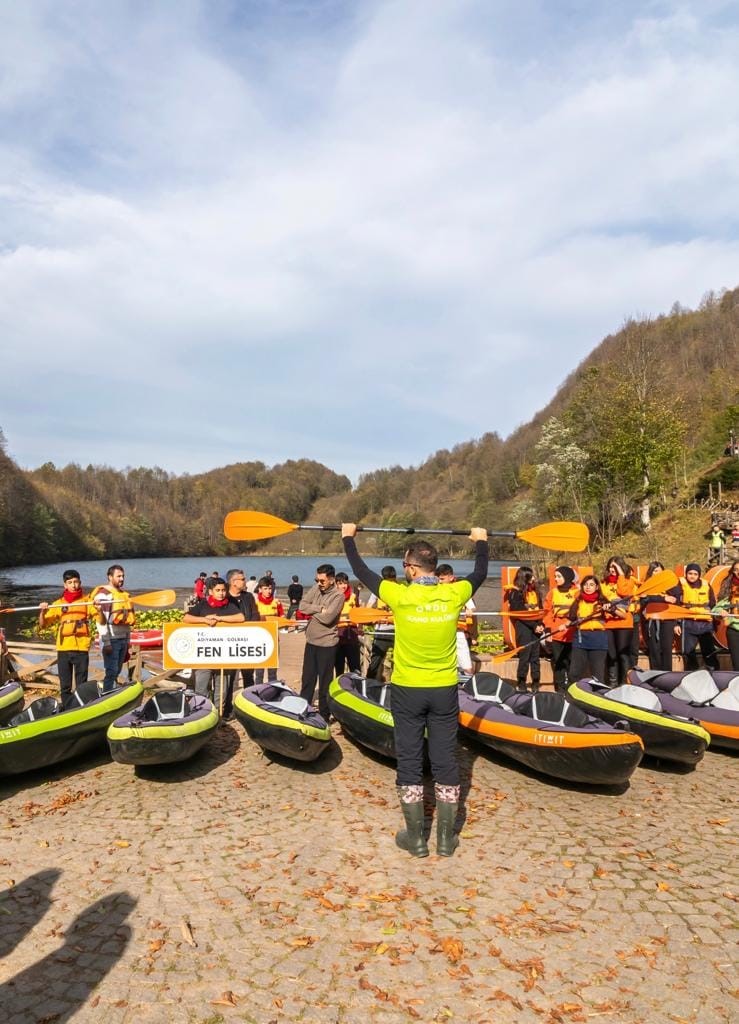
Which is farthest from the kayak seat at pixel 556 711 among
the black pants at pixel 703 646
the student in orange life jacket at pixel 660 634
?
the black pants at pixel 703 646

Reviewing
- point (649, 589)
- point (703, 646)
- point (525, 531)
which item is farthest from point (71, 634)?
point (703, 646)

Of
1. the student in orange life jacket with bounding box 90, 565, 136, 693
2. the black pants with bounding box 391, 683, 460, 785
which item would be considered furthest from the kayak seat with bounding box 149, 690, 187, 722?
the black pants with bounding box 391, 683, 460, 785

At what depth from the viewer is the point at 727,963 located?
348 cm

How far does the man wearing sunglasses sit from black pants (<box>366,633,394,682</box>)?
212 inches

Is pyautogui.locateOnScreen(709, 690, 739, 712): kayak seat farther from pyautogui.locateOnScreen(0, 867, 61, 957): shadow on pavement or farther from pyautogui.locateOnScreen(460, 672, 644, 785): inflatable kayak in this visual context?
pyautogui.locateOnScreen(0, 867, 61, 957): shadow on pavement

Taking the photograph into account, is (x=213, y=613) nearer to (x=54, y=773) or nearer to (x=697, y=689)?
(x=54, y=773)

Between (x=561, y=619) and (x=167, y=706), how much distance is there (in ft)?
17.6

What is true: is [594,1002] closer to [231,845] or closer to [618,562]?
[231,845]

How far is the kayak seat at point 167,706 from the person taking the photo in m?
7.11

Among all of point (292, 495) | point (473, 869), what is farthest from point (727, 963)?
point (292, 495)

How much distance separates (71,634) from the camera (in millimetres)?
8156

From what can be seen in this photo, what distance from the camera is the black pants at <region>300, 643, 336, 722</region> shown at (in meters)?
7.69

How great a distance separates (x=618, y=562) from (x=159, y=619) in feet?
57.0

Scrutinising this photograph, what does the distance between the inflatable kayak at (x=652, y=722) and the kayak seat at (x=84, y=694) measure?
545 centimetres
